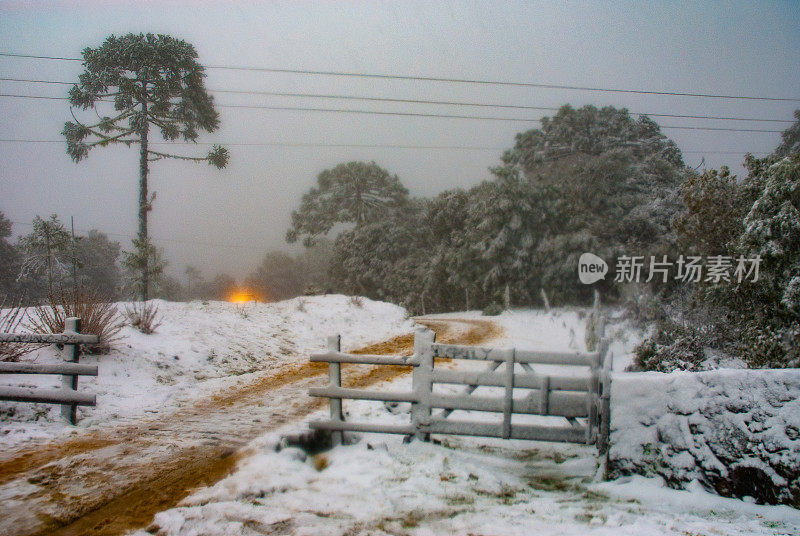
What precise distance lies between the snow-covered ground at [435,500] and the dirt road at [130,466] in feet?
1.10

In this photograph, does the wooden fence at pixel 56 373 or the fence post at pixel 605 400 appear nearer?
the fence post at pixel 605 400

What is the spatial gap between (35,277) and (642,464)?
43.1 meters

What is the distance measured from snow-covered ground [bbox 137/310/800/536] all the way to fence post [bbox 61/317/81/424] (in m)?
2.86

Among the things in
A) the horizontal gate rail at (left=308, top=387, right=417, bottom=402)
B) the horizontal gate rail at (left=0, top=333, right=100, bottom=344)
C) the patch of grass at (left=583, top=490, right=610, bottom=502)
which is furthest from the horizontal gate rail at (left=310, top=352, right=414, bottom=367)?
the horizontal gate rail at (left=0, top=333, right=100, bottom=344)

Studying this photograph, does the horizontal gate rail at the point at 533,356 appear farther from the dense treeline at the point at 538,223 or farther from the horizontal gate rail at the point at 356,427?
the dense treeline at the point at 538,223

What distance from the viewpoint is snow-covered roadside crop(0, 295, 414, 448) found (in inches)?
248

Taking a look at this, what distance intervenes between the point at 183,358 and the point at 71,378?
342 centimetres

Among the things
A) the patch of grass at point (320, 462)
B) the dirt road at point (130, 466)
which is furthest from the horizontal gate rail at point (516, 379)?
the dirt road at point (130, 466)

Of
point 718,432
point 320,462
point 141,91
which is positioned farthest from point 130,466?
point 141,91

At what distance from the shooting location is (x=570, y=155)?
33594mm

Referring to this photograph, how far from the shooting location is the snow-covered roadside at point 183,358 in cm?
629

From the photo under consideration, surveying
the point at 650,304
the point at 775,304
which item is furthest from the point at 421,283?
the point at 775,304

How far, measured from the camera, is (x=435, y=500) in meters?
4.08

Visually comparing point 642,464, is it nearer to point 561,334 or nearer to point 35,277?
point 561,334
